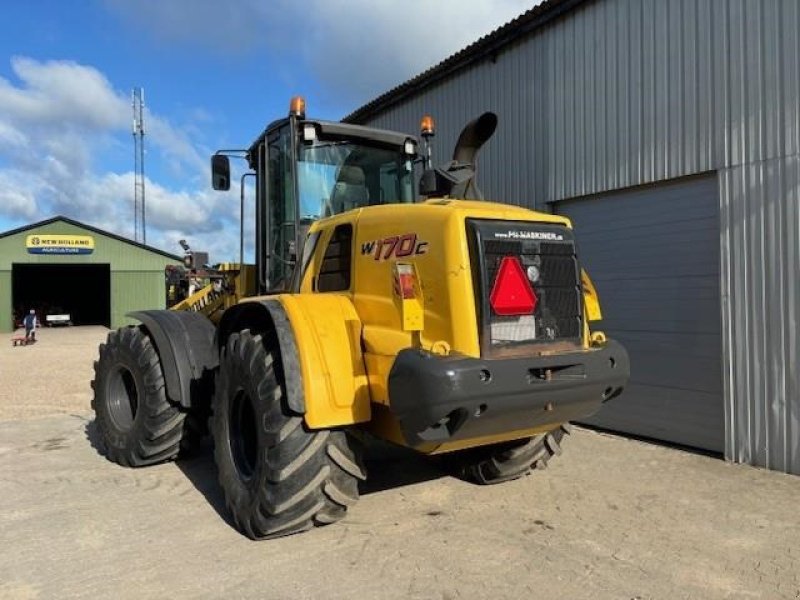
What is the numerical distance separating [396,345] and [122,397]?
13.5 feet

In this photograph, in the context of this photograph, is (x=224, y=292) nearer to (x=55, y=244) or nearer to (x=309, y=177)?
(x=309, y=177)

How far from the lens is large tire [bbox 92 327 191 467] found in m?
6.14

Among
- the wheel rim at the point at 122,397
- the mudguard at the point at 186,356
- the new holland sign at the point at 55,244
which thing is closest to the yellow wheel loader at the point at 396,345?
Result: the mudguard at the point at 186,356

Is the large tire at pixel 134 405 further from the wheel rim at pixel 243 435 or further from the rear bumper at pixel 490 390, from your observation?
the rear bumper at pixel 490 390

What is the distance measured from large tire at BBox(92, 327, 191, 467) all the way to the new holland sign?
1123 inches

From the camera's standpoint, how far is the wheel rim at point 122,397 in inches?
274

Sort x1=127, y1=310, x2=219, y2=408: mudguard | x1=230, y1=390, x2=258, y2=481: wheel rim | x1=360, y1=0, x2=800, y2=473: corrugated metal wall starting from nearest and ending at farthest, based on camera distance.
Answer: x1=230, y1=390, x2=258, y2=481: wheel rim
x1=127, y1=310, x2=219, y2=408: mudguard
x1=360, y1=0, x2=800, y2=473: corrugated metal wall

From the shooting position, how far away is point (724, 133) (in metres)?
6.71

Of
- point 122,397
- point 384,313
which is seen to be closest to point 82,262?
point 122,397

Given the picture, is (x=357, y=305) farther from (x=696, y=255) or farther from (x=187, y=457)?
(x=696, y=255)

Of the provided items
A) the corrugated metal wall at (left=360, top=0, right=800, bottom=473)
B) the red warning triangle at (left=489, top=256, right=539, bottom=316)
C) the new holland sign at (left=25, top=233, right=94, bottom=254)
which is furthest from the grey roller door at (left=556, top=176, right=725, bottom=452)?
the new holland sign at (left=25, top=233, right=94, bottom=254)

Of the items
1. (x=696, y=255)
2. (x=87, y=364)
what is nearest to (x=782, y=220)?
(x=696, y=255)

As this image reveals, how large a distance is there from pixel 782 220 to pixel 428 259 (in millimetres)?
3952

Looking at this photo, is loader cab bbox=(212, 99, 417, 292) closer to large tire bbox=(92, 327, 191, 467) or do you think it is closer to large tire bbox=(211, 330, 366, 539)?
large tire bbox=(211, 330, 366, 539)
